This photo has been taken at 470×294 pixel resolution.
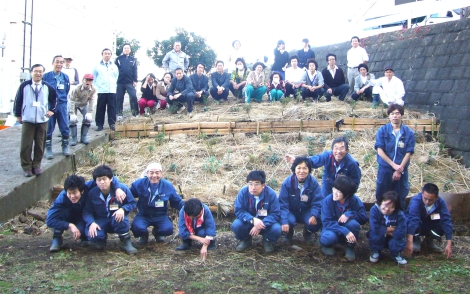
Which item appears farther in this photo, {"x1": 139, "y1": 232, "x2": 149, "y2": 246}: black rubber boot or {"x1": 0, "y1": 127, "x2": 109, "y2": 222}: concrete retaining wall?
{"x1": 0, "y1": 127, "x2": 109, "y2": 222}: concrete retaining wall

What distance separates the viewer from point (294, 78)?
9836 millimetres

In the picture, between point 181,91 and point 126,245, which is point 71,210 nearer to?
point 126,245

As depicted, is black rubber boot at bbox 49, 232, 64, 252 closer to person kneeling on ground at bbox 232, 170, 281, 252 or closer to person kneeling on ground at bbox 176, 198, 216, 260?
person kneeling on ground at bbox 176, 198, 216, 260

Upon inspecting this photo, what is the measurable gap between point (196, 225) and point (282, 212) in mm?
930

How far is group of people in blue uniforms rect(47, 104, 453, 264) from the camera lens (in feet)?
14.3

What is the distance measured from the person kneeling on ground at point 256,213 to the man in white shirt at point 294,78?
539 centimetres

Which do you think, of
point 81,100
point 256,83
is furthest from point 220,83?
point 81,100

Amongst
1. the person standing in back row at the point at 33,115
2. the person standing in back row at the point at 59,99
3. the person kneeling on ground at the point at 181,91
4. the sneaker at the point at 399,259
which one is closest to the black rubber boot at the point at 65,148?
the person standing in back row at the point at 59,99

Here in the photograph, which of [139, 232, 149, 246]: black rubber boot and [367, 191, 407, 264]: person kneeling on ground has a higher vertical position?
[367, 191, 407, 264]: person kneeling on ground

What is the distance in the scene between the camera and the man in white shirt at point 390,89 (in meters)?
8.29

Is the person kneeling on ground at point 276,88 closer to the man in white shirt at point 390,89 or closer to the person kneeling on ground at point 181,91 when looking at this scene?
the person kneeling on ground at point 181,91

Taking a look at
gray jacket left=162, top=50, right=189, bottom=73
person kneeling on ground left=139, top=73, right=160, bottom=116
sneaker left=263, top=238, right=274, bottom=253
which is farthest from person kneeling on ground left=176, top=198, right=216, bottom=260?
gray jacket left=162, top=50, right=189, bottom=73

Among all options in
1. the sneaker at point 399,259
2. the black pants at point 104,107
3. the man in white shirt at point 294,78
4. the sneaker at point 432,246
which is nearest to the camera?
the sneaker at point 399,259

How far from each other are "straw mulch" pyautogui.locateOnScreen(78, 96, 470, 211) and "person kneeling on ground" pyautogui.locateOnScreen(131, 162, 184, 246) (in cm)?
101
